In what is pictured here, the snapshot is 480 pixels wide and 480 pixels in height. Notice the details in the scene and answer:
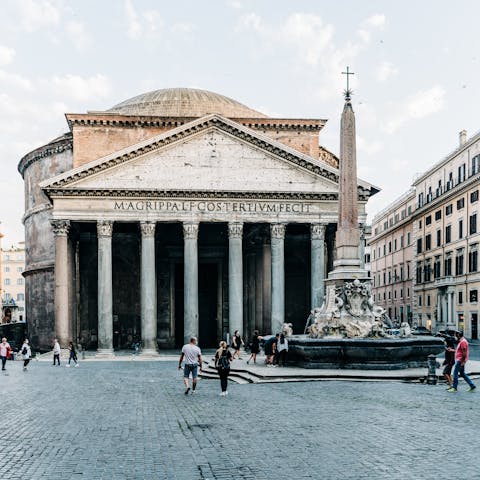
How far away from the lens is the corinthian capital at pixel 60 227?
33844mm

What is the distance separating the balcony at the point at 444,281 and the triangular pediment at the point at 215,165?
19827 millimetres

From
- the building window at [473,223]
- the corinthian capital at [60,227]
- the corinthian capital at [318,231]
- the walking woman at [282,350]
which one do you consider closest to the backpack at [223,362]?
the walking woman at [282,350]

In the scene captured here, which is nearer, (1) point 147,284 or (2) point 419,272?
(1) point 147,284

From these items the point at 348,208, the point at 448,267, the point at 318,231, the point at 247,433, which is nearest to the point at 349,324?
the point at 348,208

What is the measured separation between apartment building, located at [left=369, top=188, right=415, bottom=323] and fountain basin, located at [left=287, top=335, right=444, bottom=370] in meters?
44.3

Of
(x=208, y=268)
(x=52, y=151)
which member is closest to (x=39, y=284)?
(x=52, y=151)

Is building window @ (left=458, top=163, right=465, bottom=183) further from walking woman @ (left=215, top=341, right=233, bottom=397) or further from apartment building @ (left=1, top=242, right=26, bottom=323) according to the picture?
apartment building @ (left=1, top=242, right=26, bottom=323)

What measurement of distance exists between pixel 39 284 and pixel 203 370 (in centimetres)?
3112

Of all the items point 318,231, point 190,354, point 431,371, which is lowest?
point 431,371

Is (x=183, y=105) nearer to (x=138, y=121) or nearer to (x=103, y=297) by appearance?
(x=138, y=121)

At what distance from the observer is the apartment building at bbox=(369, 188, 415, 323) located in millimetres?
64438

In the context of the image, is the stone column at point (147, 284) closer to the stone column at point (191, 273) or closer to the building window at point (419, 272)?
the stone column at point (191, 273)

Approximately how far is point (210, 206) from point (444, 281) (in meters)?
24.8

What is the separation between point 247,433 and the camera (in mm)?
10453
